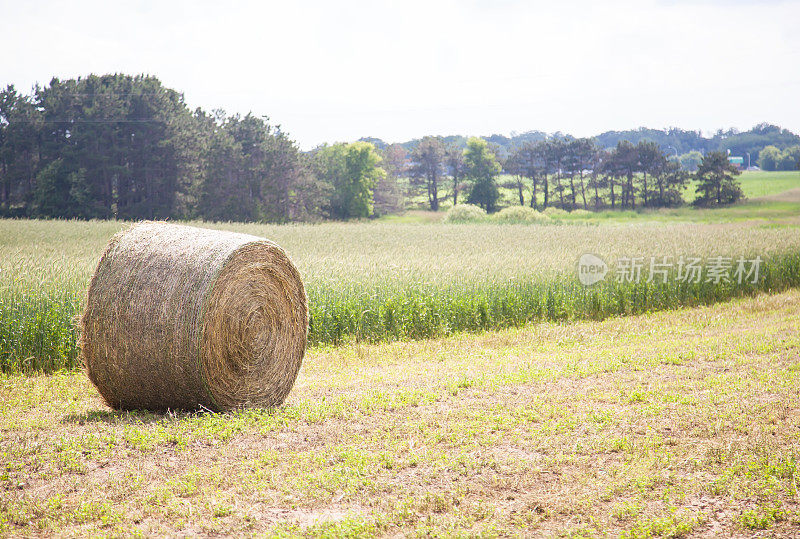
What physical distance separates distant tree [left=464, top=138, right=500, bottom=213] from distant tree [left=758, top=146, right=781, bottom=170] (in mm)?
33122

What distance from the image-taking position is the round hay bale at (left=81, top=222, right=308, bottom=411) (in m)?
6.16

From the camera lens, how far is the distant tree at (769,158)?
74.1 metres

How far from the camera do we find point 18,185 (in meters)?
42.4

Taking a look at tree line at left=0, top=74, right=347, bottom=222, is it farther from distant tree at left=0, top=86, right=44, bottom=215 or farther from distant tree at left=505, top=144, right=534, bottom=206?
distant tree at left=505, top=144, right=534, bottom=206

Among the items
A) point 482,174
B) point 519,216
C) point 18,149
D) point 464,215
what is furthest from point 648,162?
point 18,149

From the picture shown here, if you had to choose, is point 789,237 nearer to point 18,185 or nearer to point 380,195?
point 18,185

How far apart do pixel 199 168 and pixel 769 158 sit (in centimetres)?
6568

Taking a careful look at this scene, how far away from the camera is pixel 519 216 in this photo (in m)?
45.1

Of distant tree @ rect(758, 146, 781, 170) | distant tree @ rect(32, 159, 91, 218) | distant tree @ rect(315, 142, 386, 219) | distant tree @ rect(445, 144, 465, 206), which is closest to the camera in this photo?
distant tree @ rect(32, 159, 91, 218)

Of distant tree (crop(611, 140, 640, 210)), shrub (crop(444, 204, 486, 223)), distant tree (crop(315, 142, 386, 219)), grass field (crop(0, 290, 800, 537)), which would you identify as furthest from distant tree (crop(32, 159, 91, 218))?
distant tree (crop(611, 140, 640, 210))

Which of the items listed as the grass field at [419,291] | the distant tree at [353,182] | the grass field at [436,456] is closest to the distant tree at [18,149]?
the distant tree at [353,182]

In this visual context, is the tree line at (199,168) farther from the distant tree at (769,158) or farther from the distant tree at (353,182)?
the distant tree at (769,158)

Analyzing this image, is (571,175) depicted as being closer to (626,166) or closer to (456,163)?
(626,166)

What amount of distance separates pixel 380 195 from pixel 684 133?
171 feet
